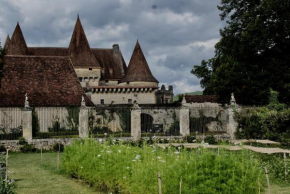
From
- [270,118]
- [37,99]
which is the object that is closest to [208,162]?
[270,118]

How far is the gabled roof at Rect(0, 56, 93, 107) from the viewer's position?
95.9 ft

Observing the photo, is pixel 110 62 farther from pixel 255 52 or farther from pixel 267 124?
pixel 267 124

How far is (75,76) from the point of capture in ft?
108

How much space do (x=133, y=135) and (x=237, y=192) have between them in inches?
654

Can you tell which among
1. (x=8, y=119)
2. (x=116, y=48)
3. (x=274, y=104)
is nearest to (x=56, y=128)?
(x=8, y=119)

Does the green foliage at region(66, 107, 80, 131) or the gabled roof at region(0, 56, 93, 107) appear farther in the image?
the gabled roof at region(0, 56, 93, 107)

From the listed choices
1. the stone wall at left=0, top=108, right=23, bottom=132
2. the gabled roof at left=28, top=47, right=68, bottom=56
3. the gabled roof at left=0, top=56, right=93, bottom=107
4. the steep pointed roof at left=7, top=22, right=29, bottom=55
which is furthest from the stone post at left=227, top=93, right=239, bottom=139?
the gabled roof at left=28, top=47, right=68, bottom=56

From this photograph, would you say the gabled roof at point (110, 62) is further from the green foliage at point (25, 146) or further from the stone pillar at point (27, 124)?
the green foliage at point (25, 146)

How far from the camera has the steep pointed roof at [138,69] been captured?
161ft

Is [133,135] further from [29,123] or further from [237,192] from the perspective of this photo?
[237,192]

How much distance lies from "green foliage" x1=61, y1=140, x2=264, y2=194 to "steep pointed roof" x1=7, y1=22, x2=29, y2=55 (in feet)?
132

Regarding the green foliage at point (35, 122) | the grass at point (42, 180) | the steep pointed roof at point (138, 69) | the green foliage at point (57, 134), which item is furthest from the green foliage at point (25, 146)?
the steep pointed roof at point (138, 69)

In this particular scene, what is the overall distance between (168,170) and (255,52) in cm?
2457

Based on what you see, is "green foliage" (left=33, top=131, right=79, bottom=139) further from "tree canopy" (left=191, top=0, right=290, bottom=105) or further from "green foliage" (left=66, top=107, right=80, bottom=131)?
"tree canopy" (left=191, top=0, right=290, bottom=105)
